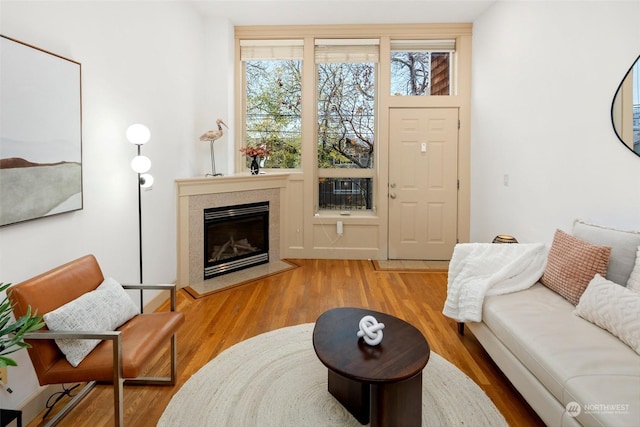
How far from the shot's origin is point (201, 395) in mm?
2008

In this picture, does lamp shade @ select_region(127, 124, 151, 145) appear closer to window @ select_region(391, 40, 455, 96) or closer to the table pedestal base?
the table pedestal base

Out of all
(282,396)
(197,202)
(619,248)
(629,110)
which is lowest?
(282,396)

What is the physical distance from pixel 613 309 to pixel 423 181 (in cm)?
315

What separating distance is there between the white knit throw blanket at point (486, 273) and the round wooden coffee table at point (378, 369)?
685 mm

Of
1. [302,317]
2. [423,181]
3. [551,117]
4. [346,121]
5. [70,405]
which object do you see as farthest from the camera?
[346,121]

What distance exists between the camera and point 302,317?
307cm

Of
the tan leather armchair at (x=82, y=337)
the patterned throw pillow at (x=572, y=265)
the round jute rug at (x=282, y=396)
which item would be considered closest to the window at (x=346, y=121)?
the patterned throw pillow at (x=572, y=265)

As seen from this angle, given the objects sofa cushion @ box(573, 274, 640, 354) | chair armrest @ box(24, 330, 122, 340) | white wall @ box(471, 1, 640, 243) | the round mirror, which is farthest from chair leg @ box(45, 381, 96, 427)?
the round mirror

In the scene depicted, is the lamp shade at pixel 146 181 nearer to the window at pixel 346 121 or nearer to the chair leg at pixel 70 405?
the chair leg at pixel 70 405

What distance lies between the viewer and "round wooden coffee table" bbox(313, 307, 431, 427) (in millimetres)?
1523

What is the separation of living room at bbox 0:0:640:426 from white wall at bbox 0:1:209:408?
0.01m

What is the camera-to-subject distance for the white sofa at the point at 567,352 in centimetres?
135

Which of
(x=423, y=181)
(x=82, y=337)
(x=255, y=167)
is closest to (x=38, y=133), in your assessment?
(x=82, y=337)

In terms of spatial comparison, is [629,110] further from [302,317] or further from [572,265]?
[302,317]
